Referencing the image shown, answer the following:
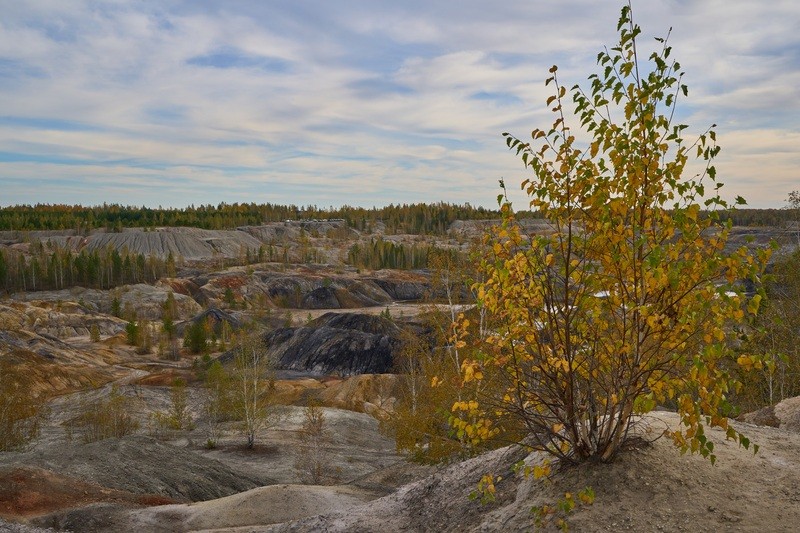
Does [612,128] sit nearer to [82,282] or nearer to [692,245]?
[692,245]

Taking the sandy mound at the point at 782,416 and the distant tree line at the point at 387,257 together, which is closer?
the sandy mound at the point at 782,416

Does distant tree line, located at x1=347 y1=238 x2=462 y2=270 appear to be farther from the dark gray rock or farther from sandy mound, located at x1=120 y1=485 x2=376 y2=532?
sandy mound, located at x1=120 y1=485 x2=376 y2=532

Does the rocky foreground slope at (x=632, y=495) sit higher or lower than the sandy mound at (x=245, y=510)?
higher

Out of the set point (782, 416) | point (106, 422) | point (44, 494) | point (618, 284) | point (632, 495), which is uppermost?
point (618, 284)

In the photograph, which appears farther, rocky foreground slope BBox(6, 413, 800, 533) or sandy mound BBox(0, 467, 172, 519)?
sandy mound BBox(0, 467, 172, 519)

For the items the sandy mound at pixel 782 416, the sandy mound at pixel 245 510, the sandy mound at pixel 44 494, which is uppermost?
the sandy mound at pixel 782 416

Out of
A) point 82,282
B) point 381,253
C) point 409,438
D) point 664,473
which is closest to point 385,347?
point 409,438

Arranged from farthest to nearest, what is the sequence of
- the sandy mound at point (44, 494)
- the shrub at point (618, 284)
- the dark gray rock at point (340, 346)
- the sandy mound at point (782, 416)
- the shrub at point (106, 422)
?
the dark gray rock at point (340, 346) → the shrub at point (106, 422) → the sandy mound at point (44, 494) → the sandy mound at point (782, 416) → the shrub at point (618, 284)

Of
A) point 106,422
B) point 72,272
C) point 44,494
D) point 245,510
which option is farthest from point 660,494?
point 72,272

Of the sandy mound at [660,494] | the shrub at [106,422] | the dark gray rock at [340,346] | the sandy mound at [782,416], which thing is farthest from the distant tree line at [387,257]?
the sandy mound at [660,494]

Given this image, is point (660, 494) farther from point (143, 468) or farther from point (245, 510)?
point (143, 468)

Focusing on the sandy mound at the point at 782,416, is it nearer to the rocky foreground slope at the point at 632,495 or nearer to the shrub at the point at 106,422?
the rocky foreground slope at the point at 632,495

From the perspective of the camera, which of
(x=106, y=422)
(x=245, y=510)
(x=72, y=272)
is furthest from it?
(x=72, y=272)

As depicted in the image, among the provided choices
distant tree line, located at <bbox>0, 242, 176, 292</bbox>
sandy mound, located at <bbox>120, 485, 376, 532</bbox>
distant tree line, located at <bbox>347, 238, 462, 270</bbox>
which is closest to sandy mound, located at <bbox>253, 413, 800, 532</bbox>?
sandy mound, located at <bbox>120, 485, 376, 532</bbox>
